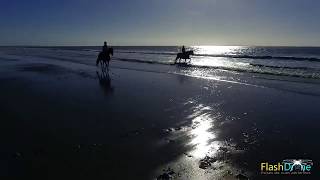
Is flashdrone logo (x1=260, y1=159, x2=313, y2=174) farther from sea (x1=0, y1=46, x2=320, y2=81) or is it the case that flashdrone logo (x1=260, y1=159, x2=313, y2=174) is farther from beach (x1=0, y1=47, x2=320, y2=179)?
sea (x1=0, y1=46, x2=320, y2=81)

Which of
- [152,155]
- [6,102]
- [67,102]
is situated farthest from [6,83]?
[152,155]

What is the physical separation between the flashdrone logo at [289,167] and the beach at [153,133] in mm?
138

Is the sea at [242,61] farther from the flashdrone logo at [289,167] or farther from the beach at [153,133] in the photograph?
the flashdrone logo at [289,167]

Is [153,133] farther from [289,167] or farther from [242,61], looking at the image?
[242,61]

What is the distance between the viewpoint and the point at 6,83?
650 inches

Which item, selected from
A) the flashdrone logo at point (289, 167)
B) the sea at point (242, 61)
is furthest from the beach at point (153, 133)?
the sea at point (242, 61)

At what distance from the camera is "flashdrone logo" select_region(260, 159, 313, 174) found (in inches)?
230

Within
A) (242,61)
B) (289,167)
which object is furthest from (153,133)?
(242,61)

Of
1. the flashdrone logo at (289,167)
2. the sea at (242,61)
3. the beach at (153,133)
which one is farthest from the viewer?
the sea at (242,61)

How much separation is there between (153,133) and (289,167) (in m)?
3.29

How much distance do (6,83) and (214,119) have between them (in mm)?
→ 11827

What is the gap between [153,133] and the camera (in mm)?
8055

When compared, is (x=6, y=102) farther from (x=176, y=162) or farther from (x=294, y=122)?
(x=294, y=122)

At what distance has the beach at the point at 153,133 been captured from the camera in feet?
19.5
